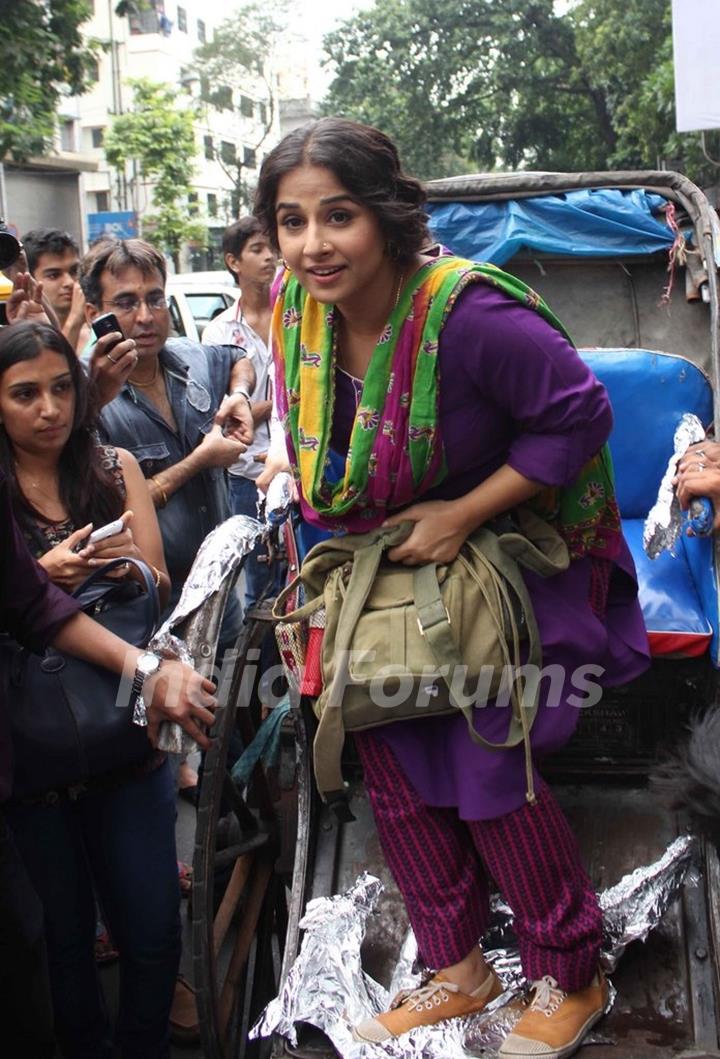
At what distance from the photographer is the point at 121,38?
138ft

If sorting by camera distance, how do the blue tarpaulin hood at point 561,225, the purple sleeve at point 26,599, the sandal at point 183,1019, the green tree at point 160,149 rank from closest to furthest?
1. the purple sleeve at point 26,599
2. the sandal at point 183,1019
3. the blue tarpaulin hood at point 561,225
4. the green tree at point 160,149

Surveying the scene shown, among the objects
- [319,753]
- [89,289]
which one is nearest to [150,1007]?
[319,753]

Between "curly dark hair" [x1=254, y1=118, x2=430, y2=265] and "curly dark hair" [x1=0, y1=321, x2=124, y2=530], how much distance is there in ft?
2.04

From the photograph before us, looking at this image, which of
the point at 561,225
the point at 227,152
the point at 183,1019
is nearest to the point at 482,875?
the point at 183,1019

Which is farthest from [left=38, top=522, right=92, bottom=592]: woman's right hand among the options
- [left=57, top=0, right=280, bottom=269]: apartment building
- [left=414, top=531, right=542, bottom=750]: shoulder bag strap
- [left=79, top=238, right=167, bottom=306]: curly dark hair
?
[left=57, top=0, right=280, bottom=269]: apartment building

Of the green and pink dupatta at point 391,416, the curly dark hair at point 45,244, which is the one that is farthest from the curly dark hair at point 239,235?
the green and pink dupatta at point 391,416

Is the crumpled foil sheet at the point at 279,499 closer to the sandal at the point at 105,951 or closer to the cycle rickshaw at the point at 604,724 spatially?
the cycle rickshaw at the point at 604,724

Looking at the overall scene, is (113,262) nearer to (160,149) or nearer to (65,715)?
(65,715)

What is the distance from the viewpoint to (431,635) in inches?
76.3

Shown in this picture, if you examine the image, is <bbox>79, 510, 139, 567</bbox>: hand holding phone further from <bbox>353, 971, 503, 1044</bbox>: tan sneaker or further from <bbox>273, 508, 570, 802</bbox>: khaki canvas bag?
<bbox>353, 971, 503, 1044</bbox>: tan sneaker

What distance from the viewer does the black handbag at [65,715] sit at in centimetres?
207

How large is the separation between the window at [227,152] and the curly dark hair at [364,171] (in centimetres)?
3808

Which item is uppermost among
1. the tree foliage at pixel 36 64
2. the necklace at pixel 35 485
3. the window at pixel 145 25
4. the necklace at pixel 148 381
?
the window at pixel 145 25

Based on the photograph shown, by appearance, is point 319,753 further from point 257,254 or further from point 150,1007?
point 257,254
